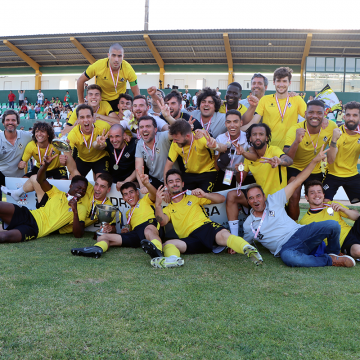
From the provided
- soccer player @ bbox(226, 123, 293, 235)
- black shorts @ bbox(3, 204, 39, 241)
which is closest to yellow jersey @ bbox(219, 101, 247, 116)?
soccer player @ bbox(226, 123, 293, 235)

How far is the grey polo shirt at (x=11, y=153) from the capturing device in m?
6.43

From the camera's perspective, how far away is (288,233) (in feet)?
14.5

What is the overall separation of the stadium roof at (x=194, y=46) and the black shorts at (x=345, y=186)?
20.0 metres

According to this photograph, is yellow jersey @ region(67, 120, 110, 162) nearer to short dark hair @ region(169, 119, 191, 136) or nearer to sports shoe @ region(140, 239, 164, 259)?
short dark hair @ region(169, 119, 191, 136)

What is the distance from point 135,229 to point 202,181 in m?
1.24

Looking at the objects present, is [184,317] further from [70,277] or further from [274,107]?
[274,107]

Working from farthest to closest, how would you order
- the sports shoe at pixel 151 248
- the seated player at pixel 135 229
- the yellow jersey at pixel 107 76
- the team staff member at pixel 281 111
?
1. the yellow jersey at pixel 107 76
2. the team staff member at pixel 281 111
3. the seated player at pixel 135 229
4. the sports shoe at pixel 151 248

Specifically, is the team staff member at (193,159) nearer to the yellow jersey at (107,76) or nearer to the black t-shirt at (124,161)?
the black t-shirt at (124,161)

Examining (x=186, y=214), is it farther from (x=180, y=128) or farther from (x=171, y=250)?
(x=180, y=128)

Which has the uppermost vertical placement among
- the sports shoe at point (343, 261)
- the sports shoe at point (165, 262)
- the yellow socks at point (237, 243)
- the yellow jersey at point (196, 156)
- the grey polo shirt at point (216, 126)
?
the grey polo shirt at point (216, 126)

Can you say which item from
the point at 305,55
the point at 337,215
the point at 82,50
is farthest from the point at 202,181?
the point at 82,50

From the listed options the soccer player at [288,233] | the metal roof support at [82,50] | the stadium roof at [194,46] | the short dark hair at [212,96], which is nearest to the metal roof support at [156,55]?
the stadium roof at [194,46]

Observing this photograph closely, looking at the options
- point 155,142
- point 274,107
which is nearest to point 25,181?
point 155,142

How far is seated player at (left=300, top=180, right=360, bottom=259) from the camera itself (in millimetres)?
4402
